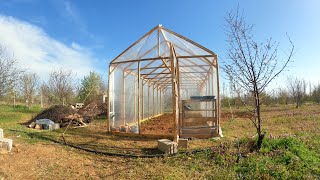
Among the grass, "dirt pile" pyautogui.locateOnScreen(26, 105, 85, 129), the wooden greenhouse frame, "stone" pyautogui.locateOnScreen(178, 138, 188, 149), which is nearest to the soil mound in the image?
"dirt pile" pyautogui.locateOnScreen(26, 105, 85, 129)

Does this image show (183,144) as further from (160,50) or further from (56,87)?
(56,87)

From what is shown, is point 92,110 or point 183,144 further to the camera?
point 92,110

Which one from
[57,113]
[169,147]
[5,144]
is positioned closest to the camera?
[5,144]

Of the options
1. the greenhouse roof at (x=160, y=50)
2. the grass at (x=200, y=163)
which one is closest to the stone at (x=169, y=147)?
the grass at (x=200, y=163)

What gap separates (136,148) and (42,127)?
5720 millimetres

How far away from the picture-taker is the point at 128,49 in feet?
29.3

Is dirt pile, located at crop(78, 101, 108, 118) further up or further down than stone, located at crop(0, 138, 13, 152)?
further up

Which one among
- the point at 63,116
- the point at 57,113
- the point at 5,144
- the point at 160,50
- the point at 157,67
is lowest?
the point at 5,144

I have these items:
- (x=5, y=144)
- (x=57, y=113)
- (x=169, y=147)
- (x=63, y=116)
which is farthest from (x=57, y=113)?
(x=169, y=147)

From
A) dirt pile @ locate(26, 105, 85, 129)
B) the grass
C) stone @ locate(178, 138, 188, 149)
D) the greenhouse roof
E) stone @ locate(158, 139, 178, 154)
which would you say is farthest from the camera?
dirt pile @ locate(26, 105, 85, 129)

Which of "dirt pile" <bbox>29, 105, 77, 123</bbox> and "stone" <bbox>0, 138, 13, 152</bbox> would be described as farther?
"dirt pile" <bbox>29, 105, 77, 123</bbox>

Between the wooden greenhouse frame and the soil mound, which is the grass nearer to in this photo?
the wooden greenhouse frame

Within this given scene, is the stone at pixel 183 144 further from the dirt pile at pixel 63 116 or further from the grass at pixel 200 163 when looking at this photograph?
the dirt pile at pixel 63 116

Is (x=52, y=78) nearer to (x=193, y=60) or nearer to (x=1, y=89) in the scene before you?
(x=1, y=89)
